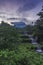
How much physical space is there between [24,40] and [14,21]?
8389 millimetres

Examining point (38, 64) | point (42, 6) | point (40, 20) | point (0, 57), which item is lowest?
point (38, 64)

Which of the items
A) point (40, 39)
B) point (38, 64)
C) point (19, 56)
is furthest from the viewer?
point (40, 39)

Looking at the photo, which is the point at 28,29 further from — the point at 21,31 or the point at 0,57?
the point at 0,57

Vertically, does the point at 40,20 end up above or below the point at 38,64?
above

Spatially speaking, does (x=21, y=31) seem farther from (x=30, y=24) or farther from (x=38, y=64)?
(x=38, y=64)

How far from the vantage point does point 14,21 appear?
41.7 meters

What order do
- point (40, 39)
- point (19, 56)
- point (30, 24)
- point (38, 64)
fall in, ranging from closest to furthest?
point (19, 56)
point (38, 64)
point (40, 39)
point (30, 24)

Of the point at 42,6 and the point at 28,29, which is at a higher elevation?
the point at 42,6

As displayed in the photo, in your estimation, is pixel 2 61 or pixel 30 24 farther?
pixel 30 24

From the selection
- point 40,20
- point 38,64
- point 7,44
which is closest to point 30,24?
point 40,20

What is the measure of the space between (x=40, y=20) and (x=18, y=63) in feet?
80.9

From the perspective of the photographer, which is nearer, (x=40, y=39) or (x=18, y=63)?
(x=18, y=63)

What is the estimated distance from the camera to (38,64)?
Result: 1415cm

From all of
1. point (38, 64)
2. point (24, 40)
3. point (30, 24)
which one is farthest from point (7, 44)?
point (30, 24)
